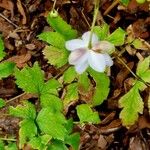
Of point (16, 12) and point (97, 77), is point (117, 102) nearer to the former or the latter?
point (97, 77)

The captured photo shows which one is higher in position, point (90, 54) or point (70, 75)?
point (90, 54)

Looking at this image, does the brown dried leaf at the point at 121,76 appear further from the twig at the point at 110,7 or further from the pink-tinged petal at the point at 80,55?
the pink-tinged petal at the point at 80,55

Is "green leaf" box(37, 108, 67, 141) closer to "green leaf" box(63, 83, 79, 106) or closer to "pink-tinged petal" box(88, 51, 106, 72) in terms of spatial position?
"green leaf" box(63, 83, 79, 106)

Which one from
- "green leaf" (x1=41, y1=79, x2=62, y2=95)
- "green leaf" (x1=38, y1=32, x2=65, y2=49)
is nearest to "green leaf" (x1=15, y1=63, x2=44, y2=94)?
"green leaf" (x1=41, y1=79, x2=62, y2=95)

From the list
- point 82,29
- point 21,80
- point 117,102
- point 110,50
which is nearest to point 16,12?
point 82,29

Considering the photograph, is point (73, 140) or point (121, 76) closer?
point (73, 140)

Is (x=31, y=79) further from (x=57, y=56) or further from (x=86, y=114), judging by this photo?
(x=86, y=114)

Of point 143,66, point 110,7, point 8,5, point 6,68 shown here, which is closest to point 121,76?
point 143,66
